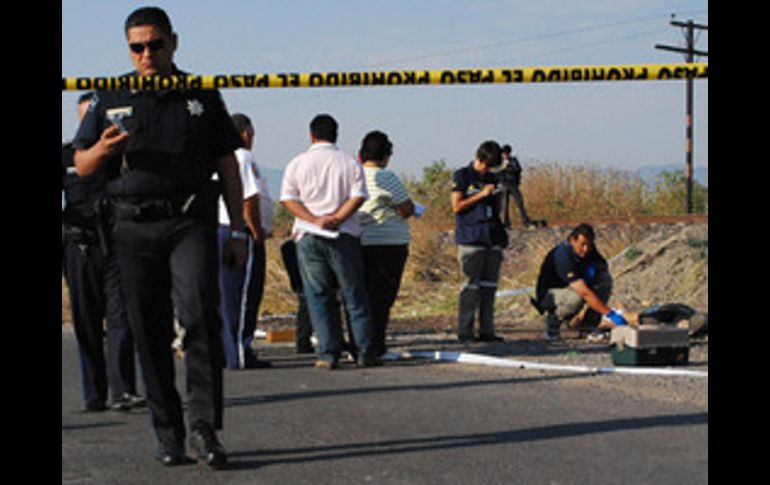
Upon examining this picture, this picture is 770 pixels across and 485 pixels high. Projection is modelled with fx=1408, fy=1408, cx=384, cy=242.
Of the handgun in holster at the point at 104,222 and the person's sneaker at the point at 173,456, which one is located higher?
the handgun in holster at the point at 104,222

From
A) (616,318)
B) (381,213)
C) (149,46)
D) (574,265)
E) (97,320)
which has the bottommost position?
(616,318)

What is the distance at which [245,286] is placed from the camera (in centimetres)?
1095

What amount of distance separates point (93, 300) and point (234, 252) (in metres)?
2.35

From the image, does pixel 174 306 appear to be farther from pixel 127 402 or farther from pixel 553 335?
pixel 553 335

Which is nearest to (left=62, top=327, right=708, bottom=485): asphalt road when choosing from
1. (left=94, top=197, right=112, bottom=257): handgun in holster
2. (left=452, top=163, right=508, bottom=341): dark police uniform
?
(left=94, top=197, right=112, bottom=257): handgun in holster

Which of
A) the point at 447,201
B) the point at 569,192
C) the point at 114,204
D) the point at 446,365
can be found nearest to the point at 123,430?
the point at 114,204

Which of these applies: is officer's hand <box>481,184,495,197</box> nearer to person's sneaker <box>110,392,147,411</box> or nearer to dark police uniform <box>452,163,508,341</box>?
dark police uniform <box>452,163,508,341</box>

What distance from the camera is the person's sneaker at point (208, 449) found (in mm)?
6316

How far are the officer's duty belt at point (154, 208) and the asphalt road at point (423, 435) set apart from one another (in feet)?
3.79

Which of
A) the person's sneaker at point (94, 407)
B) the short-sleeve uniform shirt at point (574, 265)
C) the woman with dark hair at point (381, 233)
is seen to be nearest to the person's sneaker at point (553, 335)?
the short-sleeve uniform shirt at point (574, 265)

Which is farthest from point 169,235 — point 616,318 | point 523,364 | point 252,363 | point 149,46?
point 616,318

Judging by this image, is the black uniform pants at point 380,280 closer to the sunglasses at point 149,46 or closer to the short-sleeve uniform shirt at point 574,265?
the short-sleeve uniform shirt at point 574,265

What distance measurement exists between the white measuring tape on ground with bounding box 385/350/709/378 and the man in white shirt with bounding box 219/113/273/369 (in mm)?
1172
